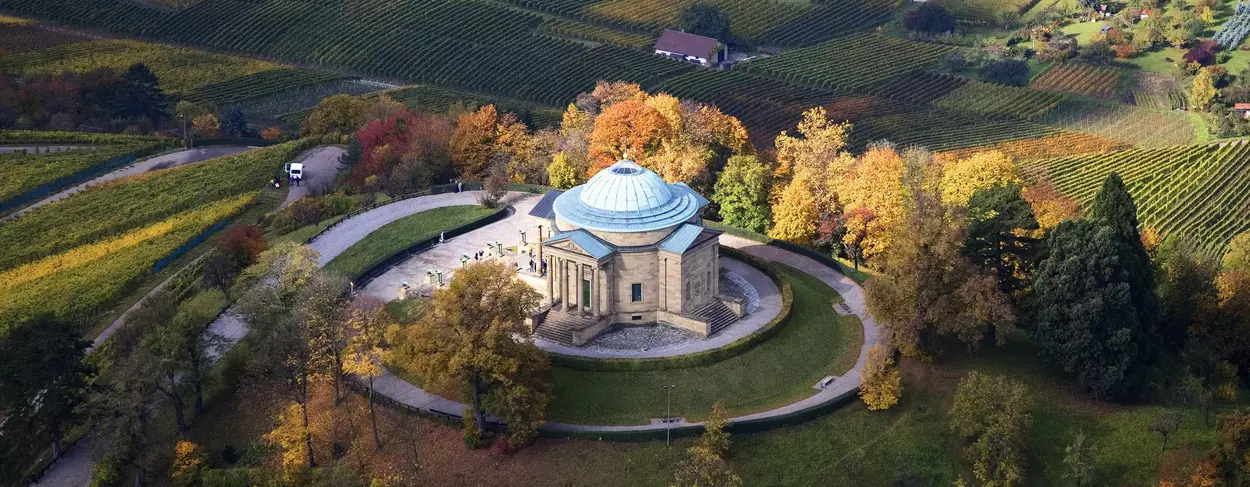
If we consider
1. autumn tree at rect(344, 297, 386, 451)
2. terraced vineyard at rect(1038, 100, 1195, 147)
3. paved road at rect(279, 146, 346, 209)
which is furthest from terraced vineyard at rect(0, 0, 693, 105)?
autumn tree at rect(344, 297, 386, 451)

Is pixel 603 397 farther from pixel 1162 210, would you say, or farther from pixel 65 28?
pixel 65 28

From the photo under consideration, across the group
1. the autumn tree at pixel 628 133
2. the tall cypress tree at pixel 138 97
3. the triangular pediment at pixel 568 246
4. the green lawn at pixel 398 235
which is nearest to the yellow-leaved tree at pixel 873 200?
the autumn tree at pixel 628 133

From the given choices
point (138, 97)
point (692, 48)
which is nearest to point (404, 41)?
point (138, 97)

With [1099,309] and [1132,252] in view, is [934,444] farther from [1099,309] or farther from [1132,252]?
[1132,252]

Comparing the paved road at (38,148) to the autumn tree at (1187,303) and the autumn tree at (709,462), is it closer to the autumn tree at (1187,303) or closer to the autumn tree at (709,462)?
the autumn tree at (709,462)

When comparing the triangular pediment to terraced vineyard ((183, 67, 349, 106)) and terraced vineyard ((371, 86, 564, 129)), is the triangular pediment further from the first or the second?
terraced vineyard ((183, 67, 349, 106))

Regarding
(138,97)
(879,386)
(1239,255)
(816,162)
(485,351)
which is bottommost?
(879,386)
